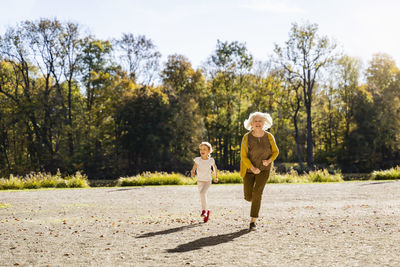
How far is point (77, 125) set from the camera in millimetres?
39812

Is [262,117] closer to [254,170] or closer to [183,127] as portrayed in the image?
[254,170]

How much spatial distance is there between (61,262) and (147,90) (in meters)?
34.9

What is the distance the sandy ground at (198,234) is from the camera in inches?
190

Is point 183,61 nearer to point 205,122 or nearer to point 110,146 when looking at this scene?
point 205,122

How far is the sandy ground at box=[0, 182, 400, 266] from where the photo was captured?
4.82 metres

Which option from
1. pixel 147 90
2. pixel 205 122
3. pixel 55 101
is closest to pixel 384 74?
pixel 205 122

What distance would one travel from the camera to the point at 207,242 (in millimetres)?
5781

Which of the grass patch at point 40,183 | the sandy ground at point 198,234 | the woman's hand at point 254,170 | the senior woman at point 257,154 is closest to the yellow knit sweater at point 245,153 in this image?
the senior woman at point 257,154

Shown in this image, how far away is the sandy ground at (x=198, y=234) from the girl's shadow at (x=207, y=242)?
0.01 meters

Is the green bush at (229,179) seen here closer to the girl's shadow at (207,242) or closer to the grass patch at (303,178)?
the grass patch at (303,178)

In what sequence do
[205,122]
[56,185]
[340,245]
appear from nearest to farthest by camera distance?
1. [340,245]
2. [56,185]
3. [205,122]

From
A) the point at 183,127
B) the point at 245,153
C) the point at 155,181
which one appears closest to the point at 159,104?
the point at 183,127

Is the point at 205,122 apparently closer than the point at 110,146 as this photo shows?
No

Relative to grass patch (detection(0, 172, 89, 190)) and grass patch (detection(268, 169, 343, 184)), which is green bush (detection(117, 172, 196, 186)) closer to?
grass patch (detection(0, 172, 89, 190))
